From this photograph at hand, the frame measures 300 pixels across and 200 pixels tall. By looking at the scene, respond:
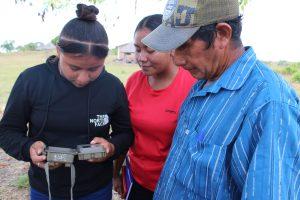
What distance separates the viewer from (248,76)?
155cm

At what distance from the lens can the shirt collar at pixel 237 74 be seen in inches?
61.2

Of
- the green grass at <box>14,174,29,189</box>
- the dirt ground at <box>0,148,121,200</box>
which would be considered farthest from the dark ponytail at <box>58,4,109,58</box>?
the green grass at <box>14,174,29,189</box>

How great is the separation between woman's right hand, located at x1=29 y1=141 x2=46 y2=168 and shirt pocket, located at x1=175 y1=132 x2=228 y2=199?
2.74 feet

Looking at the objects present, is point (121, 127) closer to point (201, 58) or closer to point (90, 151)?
point (90, 151)

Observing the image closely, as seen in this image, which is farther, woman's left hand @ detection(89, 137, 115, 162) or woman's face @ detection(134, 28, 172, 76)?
woman's face @ detection(134, 28, 172, 76)

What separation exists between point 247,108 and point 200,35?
1.16ft

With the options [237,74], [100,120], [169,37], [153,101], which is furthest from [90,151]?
[237,74]

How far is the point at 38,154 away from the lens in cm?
213

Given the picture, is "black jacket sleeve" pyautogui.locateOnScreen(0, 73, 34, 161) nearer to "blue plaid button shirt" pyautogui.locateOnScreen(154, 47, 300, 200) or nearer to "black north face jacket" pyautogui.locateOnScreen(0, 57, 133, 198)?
"black north face jacket" pyautogui.locateOnScreen(0, 57, 133, 198)

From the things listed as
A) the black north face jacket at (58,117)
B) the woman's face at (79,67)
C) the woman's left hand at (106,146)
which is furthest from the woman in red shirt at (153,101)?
the woman's face at (79,67)

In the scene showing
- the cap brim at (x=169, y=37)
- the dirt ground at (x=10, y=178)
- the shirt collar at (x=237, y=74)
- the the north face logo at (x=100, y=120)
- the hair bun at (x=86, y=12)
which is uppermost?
the hair bun at (x=86, y=12)

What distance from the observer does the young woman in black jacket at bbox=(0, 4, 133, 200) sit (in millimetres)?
2191

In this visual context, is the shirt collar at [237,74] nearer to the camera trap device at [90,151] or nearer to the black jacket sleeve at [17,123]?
the camera trap device at [90,151]

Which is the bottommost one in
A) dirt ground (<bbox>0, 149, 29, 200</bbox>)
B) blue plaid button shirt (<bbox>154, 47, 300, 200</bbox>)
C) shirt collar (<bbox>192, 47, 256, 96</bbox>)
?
dirt ground (<bbox>0, 149, 29, 200</bbox>)
